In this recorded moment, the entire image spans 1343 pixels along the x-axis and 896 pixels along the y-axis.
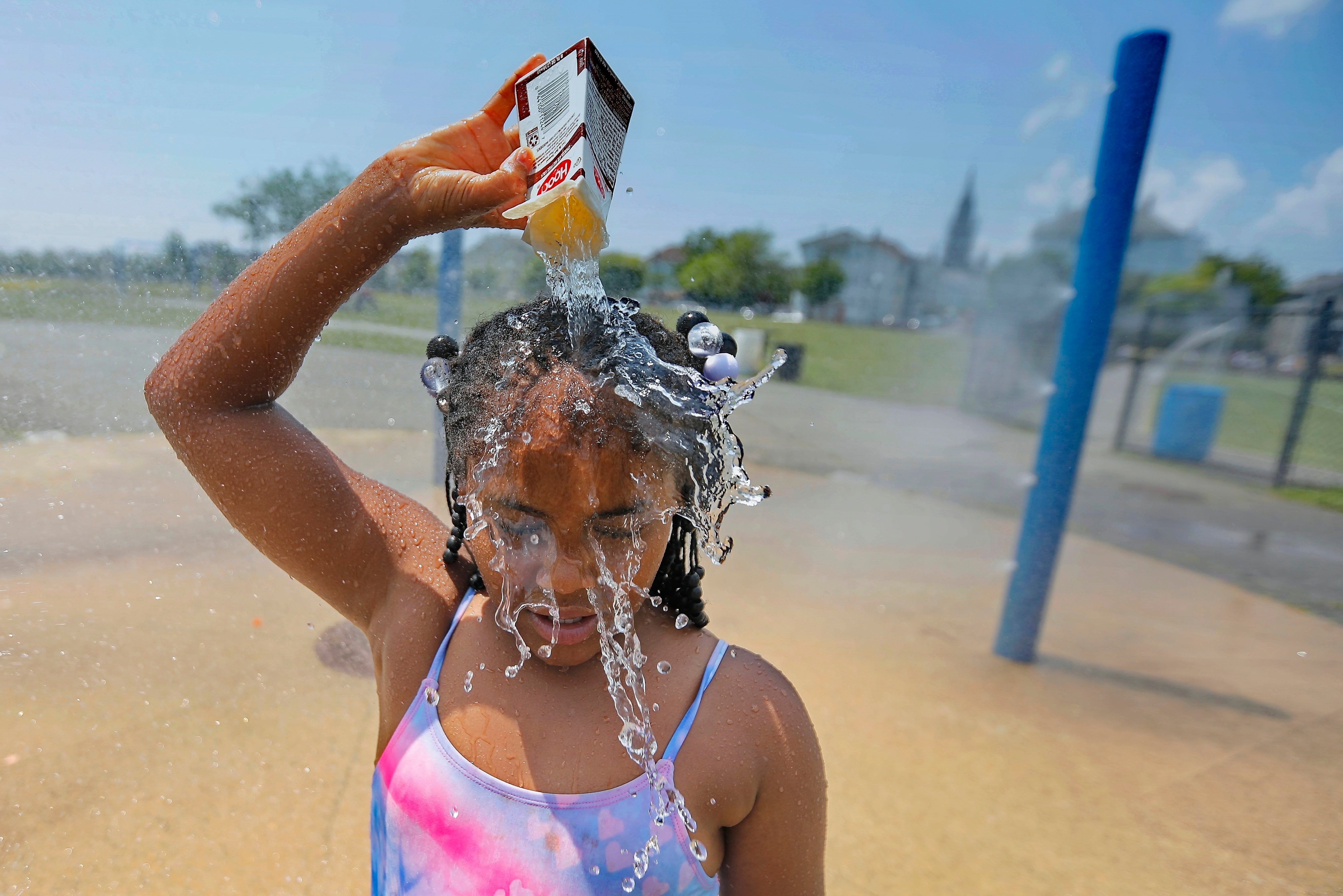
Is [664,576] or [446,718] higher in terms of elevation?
[664,576]

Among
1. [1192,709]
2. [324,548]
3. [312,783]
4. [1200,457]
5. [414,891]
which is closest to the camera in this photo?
[414,891]

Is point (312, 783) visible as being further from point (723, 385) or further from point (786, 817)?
point (723, 385)

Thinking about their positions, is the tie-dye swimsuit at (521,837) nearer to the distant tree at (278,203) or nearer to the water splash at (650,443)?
the water splash at (650,443)

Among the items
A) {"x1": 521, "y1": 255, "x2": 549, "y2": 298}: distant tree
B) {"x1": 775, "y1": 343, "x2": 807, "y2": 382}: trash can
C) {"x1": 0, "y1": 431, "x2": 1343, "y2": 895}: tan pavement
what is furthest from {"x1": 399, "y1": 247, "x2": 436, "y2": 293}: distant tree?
{"x1": 775, "y1": 343, "x2": 807, "y2": 382}: trash can

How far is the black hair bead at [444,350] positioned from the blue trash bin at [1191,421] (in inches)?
473

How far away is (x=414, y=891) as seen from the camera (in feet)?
3.73

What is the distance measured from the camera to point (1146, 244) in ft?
34.0

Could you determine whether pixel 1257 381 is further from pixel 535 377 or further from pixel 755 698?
pixel 535 377

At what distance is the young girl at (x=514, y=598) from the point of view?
3.50ft

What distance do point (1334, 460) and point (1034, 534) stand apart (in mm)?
10523

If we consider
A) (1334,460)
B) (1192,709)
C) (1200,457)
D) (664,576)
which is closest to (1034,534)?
(1192,709)

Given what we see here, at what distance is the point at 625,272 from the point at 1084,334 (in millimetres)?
2907

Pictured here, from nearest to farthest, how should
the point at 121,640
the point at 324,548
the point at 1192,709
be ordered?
the point at 324,548 < the point at 121,640 < the point at 1192,709

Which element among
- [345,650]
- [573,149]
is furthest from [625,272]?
[573,149]
